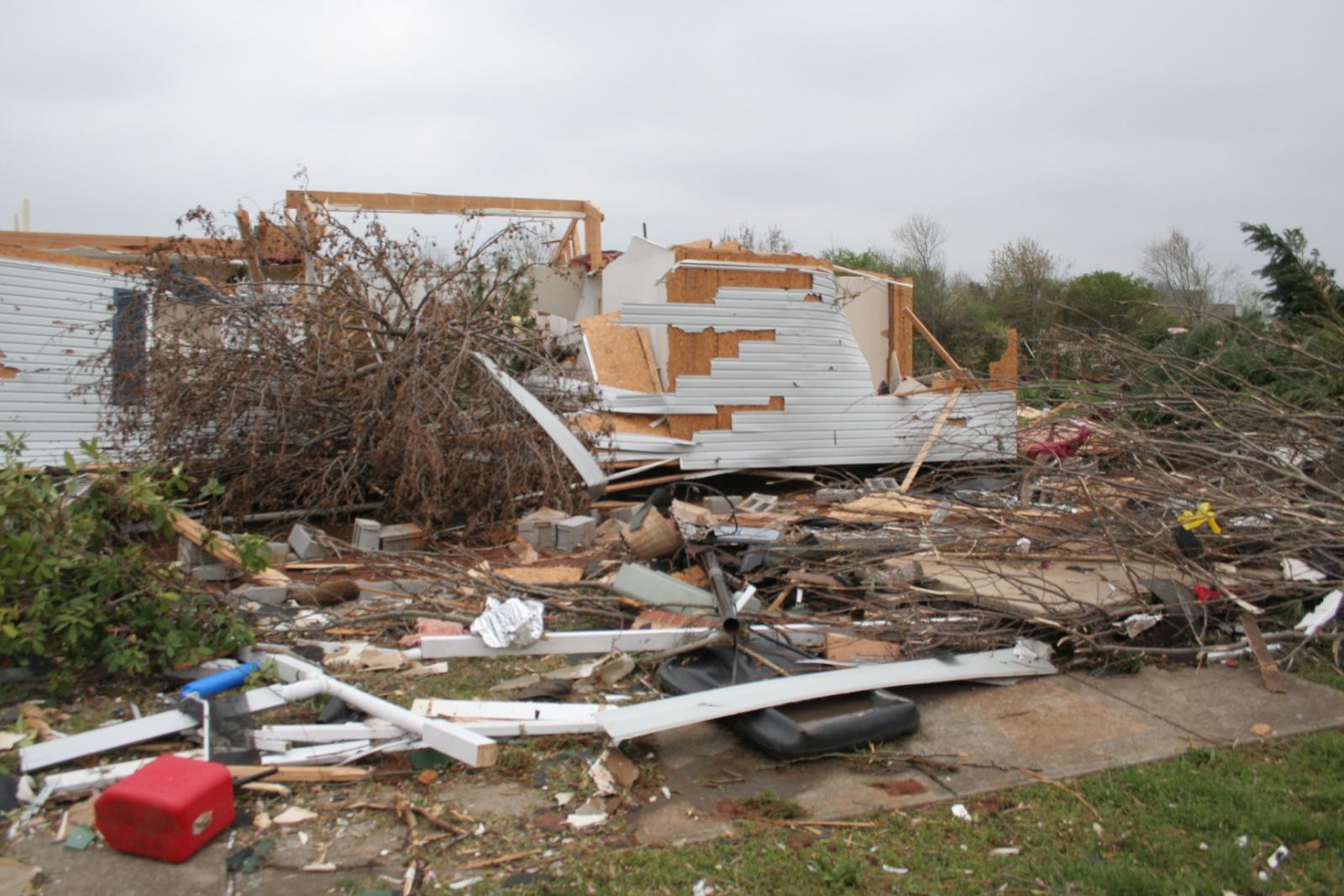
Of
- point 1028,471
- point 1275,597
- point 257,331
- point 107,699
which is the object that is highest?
point 257,331

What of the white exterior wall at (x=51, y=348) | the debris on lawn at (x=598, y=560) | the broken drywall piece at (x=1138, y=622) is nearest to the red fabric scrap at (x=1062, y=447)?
the debris on lawn at (x=598, y=560)

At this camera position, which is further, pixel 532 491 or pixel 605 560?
pixel 532 491

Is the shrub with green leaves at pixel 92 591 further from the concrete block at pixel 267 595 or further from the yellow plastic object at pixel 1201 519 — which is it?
the yellow plastic object at pixel 1201 519

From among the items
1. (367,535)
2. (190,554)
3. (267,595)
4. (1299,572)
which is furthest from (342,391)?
(1299,572)

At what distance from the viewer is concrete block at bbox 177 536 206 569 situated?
6215 millimetres

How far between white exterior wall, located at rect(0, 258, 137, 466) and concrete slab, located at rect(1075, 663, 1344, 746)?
8.18 metres

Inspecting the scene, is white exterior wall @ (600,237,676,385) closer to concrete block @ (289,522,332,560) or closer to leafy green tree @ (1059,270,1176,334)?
concrete block @ (289,522,332,560)

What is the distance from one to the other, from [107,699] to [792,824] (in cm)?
310

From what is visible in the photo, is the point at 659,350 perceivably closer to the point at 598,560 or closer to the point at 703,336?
the point at 703,336

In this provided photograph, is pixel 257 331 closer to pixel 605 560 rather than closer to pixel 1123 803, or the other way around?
pixel 605 560

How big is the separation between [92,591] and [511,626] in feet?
6.24

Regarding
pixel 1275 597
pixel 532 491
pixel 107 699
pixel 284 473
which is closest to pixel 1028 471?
pixel 1275 597

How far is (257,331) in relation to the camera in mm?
7480

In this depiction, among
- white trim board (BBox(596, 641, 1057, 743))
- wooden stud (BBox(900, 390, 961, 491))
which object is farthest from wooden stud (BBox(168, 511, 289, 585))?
wooden stud (BBox(900, 390, 961, 491))
